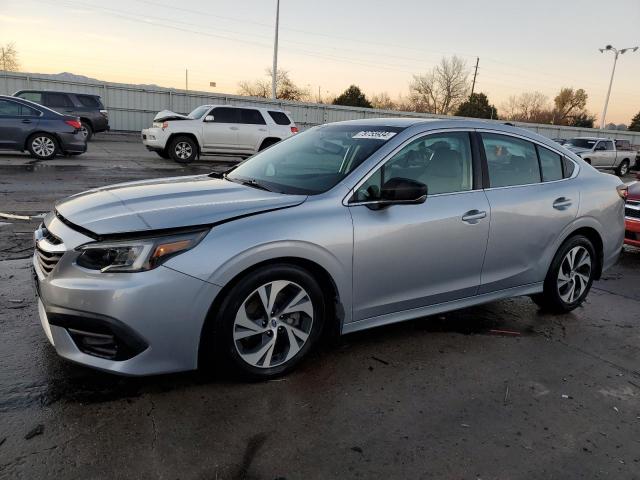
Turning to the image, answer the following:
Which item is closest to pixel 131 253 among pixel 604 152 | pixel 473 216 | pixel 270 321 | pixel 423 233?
pixel 270 321

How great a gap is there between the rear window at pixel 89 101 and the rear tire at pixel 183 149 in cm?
621

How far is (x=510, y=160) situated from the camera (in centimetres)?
413

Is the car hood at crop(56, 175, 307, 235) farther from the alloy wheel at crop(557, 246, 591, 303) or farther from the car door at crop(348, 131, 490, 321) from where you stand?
the alloy wheel at crop(557, 246, 591, 303)

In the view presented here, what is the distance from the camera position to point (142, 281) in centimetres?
258

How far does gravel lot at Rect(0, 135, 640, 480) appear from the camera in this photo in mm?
2363

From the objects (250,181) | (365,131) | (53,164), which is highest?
(365,131)

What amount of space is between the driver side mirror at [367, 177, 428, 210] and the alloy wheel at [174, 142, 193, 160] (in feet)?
43.7

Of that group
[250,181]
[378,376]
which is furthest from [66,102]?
[378,376]

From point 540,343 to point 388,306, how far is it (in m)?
1.37

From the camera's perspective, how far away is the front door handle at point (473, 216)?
364 centimetres

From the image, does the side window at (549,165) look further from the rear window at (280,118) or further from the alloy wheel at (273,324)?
the rear window at (280,118)

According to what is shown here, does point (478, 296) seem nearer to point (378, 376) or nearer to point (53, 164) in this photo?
point (378, 376)

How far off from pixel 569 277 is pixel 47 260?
159 inches

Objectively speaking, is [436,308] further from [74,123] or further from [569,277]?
[74,123]
